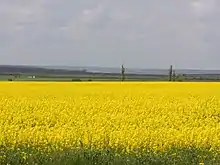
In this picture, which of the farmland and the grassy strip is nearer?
the grassy strip

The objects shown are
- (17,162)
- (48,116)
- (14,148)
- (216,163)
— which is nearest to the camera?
(17,162)

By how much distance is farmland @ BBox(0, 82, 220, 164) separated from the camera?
8.16m

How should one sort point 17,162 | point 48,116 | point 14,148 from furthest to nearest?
point 48,116 < point 14,148 < point 17,162

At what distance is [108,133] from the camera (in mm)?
10312

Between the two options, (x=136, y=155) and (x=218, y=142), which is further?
(x=218, y=142)

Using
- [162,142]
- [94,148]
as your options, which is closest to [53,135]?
[94,148]

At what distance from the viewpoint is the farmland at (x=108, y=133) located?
26.8 feet

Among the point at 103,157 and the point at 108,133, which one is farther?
the point at 108,133

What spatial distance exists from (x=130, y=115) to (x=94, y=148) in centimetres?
521

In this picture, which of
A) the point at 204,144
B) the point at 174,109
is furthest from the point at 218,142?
the point at 174,109

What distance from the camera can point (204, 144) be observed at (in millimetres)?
9727

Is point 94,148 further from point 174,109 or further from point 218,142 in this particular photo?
point 174,109

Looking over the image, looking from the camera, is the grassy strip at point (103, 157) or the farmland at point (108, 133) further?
the farmland at point (108, 133)

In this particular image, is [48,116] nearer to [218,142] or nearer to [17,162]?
[218,142]
